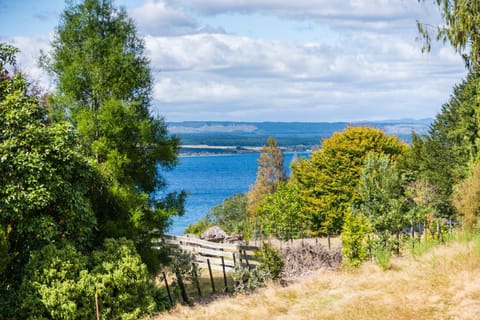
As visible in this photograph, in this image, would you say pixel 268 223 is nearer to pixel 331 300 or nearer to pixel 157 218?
pixel 157 218

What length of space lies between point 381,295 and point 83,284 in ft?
19.6

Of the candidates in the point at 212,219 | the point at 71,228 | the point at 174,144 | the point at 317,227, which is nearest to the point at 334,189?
the point at 317,227

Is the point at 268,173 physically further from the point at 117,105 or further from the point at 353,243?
the point at 117,105

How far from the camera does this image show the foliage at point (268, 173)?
54.8 meters

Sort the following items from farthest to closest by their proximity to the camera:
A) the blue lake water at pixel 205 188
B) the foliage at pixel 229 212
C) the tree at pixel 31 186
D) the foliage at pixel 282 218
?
the blue lake water at pixel 205 188
the foliage at pixel 229 212
the foliage at pixel 282 218
the tree at pixel 31 186

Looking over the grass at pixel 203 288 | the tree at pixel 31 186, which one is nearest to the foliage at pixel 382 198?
the grass at pixel 203 288

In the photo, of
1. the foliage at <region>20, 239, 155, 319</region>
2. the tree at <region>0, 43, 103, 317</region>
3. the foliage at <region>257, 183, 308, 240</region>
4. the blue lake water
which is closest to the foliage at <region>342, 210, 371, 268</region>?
the foliage at <region>20, 239, 155, 319</region>

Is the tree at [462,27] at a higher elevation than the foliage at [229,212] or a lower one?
higher

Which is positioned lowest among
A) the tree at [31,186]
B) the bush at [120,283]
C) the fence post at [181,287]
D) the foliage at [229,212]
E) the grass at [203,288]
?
the foliage at [229,212]

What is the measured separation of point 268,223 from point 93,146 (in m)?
17.5

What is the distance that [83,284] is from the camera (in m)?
10.7

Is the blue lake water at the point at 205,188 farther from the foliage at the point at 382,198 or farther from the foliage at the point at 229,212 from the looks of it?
the foliage at the point at 382,198

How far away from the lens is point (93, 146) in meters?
14.5

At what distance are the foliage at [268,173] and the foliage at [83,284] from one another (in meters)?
43.1
